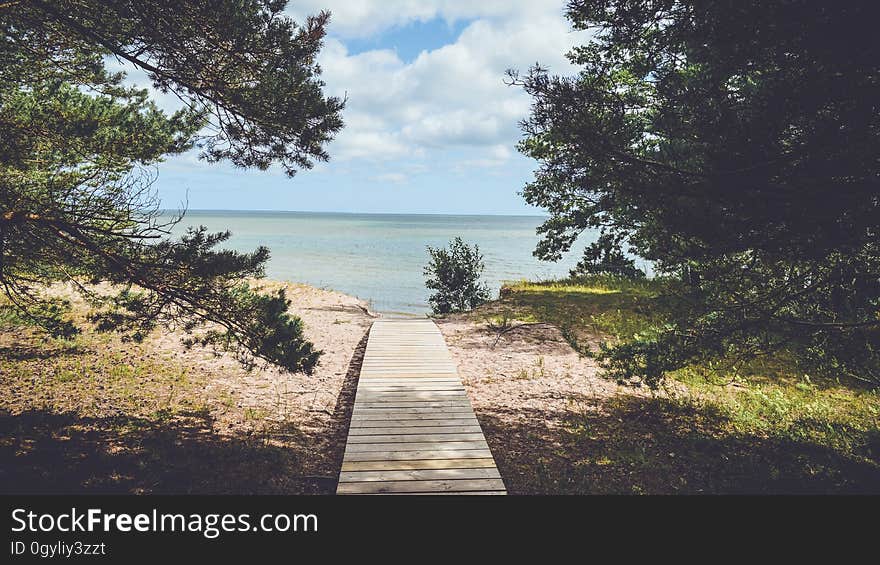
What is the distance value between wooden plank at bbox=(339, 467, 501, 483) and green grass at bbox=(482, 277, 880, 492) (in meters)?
0.79

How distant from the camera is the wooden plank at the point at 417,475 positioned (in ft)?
15.8

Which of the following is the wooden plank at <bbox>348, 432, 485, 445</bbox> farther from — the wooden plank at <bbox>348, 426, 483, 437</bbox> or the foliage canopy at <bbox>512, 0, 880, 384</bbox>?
the foliage canopy at <bbox>512, 0, 880, 384</bbox>

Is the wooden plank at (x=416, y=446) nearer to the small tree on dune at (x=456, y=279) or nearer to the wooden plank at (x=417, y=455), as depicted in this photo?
the wooden plank at (x=417, y=455)

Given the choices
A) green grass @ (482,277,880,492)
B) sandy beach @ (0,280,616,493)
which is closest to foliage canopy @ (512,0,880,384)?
green grass @ (482,277,880,492)

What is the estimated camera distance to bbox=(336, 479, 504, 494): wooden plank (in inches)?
182

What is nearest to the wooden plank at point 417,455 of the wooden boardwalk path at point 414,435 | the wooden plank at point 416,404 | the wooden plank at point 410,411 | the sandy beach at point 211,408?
the wooden boardwalk path at point 414,435

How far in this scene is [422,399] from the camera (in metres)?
7.10

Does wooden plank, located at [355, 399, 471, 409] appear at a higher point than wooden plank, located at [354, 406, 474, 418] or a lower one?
higher

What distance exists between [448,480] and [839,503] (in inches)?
150

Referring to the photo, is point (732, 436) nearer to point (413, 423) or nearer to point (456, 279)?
point (413, 423)

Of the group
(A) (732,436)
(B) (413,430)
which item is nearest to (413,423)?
(B) (413,430)

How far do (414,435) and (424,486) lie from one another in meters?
1.18

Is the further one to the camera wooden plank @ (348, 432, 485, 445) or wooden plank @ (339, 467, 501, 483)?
wooden plank @ (348, 432, 485, 445)

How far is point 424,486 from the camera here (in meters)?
4.69
